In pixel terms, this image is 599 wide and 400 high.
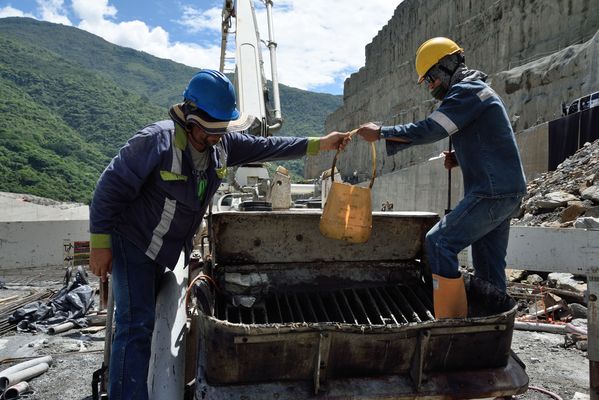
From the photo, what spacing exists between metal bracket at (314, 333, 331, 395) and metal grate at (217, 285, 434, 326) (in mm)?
930

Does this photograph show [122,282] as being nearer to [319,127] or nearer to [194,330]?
[194,330]

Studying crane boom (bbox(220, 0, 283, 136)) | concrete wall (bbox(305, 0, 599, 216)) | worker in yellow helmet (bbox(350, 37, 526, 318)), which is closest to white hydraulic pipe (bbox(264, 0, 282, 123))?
crane boom (bbox(220, 0, 283, 136))

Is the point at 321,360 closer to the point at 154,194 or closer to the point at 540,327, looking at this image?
the point at 154,194

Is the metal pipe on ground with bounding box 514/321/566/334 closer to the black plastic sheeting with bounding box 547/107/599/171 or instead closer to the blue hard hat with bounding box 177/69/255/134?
the blue hard hat with bounding box 177/69/255/134

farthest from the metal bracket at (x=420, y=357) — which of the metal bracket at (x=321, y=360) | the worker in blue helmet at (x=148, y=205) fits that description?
the worker in blue helmet at (x=148, y=205)

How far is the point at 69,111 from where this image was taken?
240 feet

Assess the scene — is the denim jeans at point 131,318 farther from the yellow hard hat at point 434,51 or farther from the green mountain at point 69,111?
the green mountain at point 69,111

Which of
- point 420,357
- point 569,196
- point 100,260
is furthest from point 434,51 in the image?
point 569,196

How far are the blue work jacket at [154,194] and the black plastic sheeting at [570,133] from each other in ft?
42.1

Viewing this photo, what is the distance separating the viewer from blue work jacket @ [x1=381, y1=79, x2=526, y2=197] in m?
2.79

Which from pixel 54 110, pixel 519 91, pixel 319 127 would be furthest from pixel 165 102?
pixel 519 91

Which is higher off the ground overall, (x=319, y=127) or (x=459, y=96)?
(x=319, y=127)

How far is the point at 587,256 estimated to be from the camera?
259cm

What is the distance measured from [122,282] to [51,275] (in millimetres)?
10247
